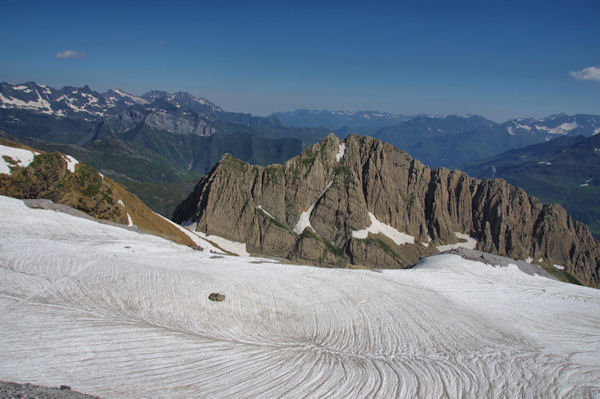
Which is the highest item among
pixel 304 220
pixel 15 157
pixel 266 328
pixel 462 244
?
pixel 15 157

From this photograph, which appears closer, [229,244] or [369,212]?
[229,244]

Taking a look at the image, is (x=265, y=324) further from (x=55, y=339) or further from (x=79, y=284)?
(x=79, y=284)

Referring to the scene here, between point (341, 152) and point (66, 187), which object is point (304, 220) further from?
point (66, 187)

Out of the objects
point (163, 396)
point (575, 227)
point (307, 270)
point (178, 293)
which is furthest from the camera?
point (575, 227)

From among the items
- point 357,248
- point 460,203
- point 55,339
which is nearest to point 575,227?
point 460,203

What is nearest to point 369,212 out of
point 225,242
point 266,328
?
point 225,242

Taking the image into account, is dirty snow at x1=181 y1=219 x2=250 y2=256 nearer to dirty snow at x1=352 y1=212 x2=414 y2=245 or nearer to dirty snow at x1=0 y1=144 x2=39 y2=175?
dirty snow at x1=352 y1=212 x2=414 y2=245
